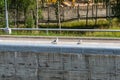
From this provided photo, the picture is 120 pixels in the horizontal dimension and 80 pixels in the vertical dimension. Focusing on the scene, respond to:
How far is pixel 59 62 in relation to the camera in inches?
711

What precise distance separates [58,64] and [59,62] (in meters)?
0.10

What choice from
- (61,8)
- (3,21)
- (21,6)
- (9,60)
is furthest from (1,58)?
(61,8)

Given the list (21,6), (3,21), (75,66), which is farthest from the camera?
(21,6)

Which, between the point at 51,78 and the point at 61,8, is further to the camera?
the point at 61,8

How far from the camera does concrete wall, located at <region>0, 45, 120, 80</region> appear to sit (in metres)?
17.4

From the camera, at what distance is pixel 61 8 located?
51.2 m

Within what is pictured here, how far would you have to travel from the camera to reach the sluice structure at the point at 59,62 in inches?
685

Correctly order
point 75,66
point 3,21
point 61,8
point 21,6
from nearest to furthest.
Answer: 1. point 75,66
2. point 3,21
3. point 21,6
4. point 61,8

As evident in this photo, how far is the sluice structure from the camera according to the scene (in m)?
17.4

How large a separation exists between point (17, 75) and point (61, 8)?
32.9m

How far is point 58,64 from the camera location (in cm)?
1808

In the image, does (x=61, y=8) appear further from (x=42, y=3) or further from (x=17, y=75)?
(x=17, y=75)

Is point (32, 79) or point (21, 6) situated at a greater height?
point (21, 6)

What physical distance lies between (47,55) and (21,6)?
Answer: 94.6ft
